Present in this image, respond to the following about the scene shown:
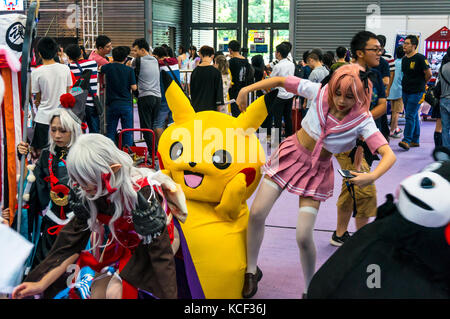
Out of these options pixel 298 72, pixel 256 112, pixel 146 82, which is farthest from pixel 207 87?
pixel 256 112

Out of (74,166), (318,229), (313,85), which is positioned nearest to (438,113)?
(318,229)

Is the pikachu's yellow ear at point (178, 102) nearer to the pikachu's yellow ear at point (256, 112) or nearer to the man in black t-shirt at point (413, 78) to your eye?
the pikachu's yellow ear at point (256, 112)

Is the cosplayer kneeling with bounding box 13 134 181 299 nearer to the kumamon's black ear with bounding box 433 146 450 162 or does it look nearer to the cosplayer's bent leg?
the cosplayer's bent leg

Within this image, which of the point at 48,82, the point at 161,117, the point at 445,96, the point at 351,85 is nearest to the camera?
the point at 351,85

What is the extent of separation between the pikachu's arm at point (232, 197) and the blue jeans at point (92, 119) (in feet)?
11.7

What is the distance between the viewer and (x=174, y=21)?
719 inches

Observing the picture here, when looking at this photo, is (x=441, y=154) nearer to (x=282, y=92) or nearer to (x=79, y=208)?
(x=79, y=208)

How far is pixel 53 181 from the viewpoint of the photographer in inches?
123

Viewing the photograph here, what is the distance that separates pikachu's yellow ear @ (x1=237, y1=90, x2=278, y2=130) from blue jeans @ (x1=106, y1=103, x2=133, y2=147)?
12.0 feet

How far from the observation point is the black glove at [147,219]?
2.20 metres

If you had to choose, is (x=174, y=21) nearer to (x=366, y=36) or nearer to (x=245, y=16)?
(x=245, y=16)

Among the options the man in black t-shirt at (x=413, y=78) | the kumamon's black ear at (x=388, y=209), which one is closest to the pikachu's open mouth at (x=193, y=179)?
the kumamon's black ear at (x=388, y=209)

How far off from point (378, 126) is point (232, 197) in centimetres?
141

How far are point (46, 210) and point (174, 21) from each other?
1592cm
